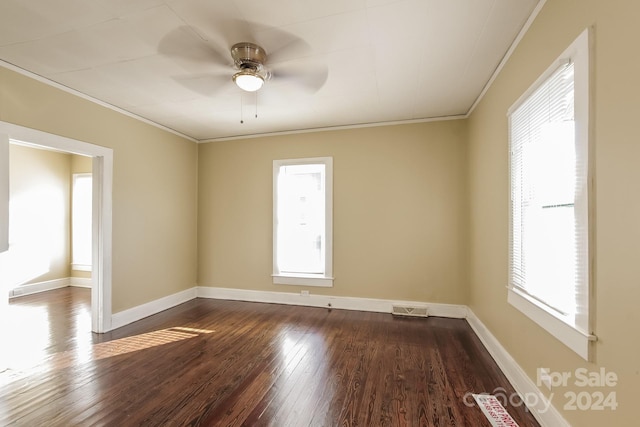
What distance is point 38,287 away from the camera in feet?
16.5

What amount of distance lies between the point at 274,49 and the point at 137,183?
2700 mm

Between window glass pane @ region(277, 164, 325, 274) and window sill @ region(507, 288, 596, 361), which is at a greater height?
window glass pane @ region(277, 164, 325, 274)

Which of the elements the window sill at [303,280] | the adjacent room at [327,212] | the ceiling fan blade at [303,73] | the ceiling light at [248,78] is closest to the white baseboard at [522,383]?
the adjacent room at [327,212]

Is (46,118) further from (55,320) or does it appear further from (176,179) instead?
(55,320)

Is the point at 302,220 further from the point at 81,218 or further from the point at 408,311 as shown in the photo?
the point at 81,218

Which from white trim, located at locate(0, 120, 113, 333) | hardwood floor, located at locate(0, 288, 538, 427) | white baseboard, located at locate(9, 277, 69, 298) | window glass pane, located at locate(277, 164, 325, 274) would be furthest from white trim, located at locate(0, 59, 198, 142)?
white baseboard, located at locate(9, 277, 69, 298)

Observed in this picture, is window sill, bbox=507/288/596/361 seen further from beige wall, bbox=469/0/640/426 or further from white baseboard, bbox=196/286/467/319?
white baseboard, bbox=196/286/467/319

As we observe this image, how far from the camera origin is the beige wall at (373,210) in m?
3.77

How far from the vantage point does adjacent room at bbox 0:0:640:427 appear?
145cm

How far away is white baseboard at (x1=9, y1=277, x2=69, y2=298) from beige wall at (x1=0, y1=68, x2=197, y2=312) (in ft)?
9.36

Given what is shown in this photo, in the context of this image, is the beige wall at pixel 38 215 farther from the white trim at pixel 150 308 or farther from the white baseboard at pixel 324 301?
the white baseboard at pixel 324 301

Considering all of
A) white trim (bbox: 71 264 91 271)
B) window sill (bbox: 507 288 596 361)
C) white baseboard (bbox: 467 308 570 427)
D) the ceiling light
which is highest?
the ceiling light

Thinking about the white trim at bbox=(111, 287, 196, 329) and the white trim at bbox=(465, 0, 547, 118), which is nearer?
the white trim at bbox=(465, 0, 547, 118)

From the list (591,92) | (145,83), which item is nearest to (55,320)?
(145,83)
